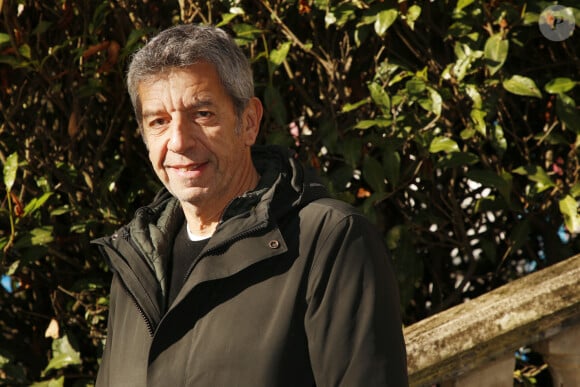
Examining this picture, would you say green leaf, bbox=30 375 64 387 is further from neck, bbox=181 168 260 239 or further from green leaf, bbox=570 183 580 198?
green leaf, bbox=570 183 580 198

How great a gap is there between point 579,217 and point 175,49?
1.85 metres

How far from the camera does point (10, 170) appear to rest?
395 cm

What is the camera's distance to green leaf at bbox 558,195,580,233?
3869 mm

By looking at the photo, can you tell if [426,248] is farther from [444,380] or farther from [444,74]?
[444,380]

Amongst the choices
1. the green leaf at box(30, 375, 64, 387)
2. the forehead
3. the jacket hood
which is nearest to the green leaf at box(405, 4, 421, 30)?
the jacket hood

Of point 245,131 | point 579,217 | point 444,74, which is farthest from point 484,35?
point 245,131

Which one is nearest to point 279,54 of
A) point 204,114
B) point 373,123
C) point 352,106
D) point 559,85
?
point 352,106

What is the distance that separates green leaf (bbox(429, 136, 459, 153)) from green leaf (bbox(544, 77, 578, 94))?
0.46 meters

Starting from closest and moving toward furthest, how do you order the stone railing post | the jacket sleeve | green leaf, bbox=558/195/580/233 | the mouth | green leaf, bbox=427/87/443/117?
the jacket sleeve → the mouth → the stone railing post → green leaf, bbox=427/87/443/117 → green leaf, bbox=558/195/580/233

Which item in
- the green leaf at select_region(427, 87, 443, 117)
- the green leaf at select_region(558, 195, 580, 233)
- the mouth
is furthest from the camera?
the green leaf at select_region(558, 195, 580, 233)

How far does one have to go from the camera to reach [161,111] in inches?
109

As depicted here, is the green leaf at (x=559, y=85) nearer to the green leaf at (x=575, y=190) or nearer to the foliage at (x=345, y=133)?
the foliage at (x=345, y=133)

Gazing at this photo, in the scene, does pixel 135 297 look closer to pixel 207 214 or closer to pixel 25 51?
pixel 207 214

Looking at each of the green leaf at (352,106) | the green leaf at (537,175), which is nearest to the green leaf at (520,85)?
the green leaf at (537,175)
